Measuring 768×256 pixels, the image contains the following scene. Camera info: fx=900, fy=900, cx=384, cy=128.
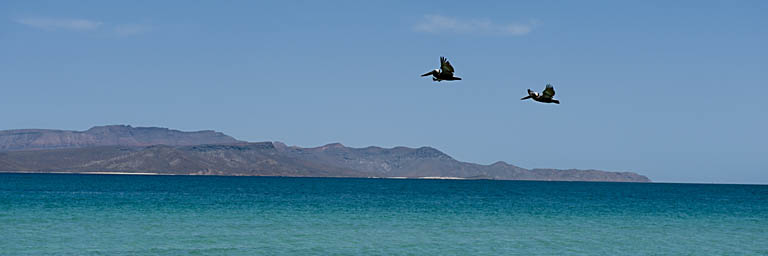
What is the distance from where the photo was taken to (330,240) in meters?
50.0

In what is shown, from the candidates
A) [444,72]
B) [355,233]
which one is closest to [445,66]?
[444,72]

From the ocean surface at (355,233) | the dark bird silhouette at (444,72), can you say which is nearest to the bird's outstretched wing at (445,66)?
the dark bird silhouette at (444,72)

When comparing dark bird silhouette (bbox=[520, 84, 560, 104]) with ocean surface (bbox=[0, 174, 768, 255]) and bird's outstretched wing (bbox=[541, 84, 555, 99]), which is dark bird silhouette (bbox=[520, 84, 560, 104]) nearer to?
bird's outstretched wing (bbox=[541, 84, 555, 99])

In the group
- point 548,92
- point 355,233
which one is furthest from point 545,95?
point 355,233

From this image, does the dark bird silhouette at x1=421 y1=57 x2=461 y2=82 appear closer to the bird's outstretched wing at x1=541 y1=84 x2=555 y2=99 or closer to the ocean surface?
the bird's outstretched wing at x1=541 y1=84 x2=555 y2=99

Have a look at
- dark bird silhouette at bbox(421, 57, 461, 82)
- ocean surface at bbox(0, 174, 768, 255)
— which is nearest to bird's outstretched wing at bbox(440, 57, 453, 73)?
dark bird silhouette at bbox(421, 57, 461, 82)

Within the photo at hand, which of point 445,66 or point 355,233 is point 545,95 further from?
point 355,233

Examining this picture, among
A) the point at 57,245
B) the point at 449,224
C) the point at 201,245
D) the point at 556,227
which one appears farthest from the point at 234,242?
the point at 556,227

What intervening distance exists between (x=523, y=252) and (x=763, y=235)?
22477mm

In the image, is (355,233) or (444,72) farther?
(355,233)

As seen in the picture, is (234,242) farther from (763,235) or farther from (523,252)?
(763,235)

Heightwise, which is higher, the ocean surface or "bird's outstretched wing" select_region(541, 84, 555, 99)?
"bird's outstretched wing" select_region(541, 84, 555, 99)

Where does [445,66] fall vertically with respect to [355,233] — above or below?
above

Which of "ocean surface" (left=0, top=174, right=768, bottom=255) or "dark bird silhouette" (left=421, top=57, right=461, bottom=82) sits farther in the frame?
"ocean surface" (left=0, top=174, right=768, bottom=255)
